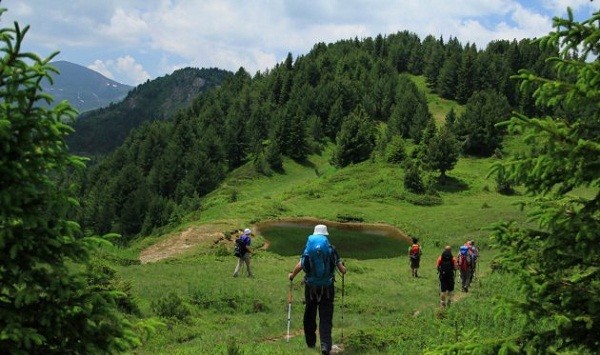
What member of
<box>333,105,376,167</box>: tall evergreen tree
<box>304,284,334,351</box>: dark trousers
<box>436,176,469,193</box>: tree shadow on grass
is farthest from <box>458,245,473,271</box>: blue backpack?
<box>333,105,376,167</box>: tall evergreen tree

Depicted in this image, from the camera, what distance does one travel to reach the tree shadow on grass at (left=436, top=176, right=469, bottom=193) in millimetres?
86000

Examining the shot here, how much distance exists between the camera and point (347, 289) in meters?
25.4

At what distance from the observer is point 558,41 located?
7738 mm

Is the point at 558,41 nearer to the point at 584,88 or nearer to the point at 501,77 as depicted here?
the point at 584,88

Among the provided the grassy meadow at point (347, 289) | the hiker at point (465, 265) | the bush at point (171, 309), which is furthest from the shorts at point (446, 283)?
the bush at point (171, 309)

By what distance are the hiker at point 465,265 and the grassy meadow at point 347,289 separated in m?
0.77

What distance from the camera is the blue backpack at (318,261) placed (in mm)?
11852

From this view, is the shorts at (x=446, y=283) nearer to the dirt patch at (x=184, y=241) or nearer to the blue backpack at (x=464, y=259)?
the blue backpack at (x=464, y=259)

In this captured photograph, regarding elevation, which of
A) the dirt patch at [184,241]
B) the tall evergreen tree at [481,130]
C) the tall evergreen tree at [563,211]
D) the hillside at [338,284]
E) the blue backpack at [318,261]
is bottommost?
the dirt patch at [184,241]

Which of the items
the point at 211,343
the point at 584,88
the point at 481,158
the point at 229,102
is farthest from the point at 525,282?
the point at 229,102

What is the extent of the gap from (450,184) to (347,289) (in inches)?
2642

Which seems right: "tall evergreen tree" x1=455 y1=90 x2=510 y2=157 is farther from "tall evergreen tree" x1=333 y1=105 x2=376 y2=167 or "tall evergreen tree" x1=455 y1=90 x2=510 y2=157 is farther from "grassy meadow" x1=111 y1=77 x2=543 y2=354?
"grassy meadow" x1=111 y1=77 x2=543 y2=354

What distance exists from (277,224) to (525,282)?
60.7 m

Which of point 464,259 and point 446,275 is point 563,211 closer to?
point 446,275
